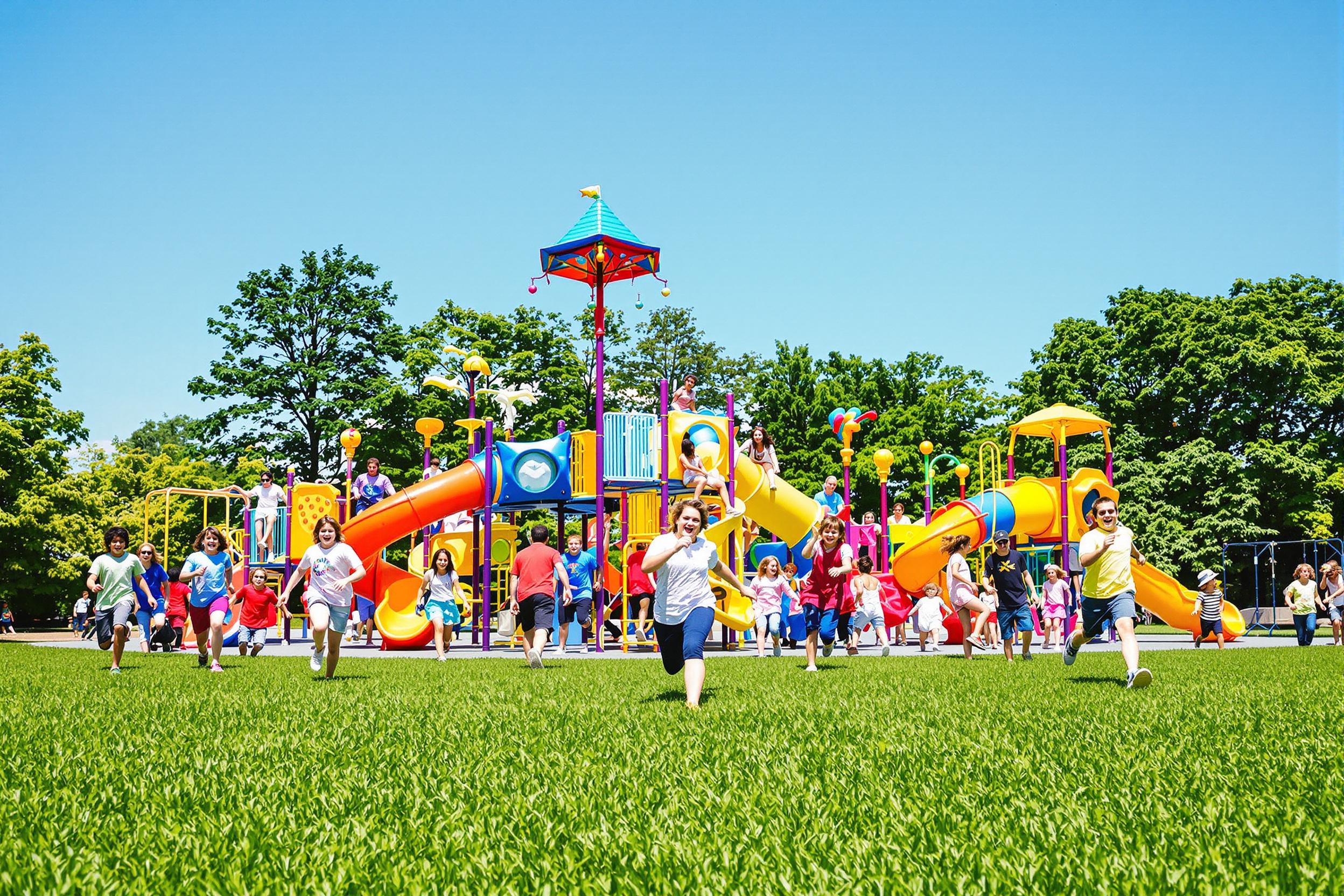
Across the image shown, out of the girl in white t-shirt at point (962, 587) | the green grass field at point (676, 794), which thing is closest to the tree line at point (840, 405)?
the girl in white t-shirt at point (962, 587)

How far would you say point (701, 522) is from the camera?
9.06 metres

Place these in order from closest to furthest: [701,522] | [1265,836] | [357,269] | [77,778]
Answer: [1265,836], [77,778], [701,522], [357,269]

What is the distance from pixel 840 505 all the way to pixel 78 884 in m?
25.2

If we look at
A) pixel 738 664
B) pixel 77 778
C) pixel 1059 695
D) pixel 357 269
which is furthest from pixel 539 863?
pixel 357 269

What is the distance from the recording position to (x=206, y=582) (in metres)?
14.8

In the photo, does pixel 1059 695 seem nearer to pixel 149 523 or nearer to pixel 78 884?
pixel 78 884

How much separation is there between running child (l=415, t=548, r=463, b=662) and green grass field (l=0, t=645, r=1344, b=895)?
718 cm

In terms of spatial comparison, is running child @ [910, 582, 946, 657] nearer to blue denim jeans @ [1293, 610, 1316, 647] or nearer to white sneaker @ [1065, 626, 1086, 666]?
blue denim jeans @ [1293, 610, 1316, 647]

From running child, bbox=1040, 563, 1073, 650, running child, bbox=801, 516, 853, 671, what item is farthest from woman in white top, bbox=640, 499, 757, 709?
running child, bbox=1040, 563, 1073, 650

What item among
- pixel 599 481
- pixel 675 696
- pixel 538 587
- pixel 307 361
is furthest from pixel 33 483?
pixel 675 696

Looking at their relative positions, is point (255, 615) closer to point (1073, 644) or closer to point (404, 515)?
point (404, 515)

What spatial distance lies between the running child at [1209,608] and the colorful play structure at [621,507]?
783mm

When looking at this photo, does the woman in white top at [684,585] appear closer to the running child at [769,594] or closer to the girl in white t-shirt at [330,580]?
the girl in white t-shirt at [330,580]

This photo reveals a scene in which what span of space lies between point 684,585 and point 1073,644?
5.08 m
